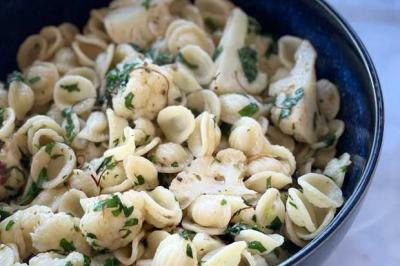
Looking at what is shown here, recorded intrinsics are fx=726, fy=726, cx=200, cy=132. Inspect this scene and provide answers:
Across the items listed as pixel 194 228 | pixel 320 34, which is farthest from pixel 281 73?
pixel 194 228

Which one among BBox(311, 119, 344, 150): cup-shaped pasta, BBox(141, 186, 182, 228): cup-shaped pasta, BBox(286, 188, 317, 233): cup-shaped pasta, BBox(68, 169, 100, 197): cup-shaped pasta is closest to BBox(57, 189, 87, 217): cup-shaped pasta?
BBox(68, 169, 100, 197): cup-shaped pasta

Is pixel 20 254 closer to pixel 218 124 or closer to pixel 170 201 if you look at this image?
pixel 170 201

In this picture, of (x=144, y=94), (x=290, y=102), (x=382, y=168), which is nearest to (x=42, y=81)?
(x=144, y=94)

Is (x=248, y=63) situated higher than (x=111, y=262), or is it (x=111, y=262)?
(x=248, y=63)

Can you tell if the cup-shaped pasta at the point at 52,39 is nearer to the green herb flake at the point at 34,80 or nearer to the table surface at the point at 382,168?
the green herb flake at the point at 34,80

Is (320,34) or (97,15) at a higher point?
(320,34)

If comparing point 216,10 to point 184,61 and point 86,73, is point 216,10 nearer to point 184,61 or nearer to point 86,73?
point 184,61

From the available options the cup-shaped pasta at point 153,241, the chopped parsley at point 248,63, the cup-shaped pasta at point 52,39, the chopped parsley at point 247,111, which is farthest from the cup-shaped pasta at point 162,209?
the cup-shaped pasta at point 52,39

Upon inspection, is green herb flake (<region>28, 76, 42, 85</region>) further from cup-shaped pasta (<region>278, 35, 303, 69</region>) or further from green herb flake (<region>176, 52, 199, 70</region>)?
cup-shaped pasta (<region>278, 35, 303, 69</region>)
